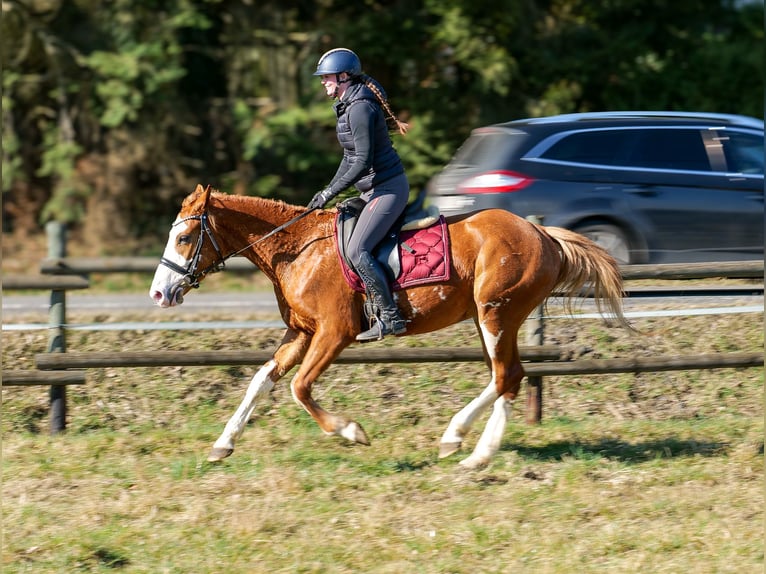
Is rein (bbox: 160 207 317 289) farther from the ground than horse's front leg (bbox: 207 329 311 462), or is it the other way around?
rein (bbox: 160 207 317 289)

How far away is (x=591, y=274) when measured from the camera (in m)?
7.25

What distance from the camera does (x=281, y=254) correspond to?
7.08 m

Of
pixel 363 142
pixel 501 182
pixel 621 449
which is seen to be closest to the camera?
pixel 363 142

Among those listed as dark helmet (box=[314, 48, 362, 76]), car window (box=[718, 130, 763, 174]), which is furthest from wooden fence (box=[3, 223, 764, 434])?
car window (box=[718, 130, 763, 174])

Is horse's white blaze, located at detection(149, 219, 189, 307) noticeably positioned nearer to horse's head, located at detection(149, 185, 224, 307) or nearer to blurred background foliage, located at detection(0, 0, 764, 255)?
horse's head, located at detection(149, 185, 224, 307)

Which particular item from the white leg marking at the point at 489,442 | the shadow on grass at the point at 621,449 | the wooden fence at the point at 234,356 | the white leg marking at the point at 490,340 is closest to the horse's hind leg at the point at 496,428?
the white leg marking at the point at 489,442

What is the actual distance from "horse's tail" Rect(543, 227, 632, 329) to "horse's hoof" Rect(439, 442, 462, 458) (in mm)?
1306

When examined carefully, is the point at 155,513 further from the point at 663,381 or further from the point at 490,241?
the point at 663,381

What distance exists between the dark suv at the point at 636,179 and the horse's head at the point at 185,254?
409 centimetres

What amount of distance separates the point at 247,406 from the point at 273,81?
14331 millimetres

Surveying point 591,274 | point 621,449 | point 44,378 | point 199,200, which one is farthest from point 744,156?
point 44,378

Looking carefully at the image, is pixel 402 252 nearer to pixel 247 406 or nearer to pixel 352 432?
pixel 352 432

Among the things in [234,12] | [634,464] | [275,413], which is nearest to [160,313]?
[275,413]

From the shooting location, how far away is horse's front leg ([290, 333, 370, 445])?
6816 mm
